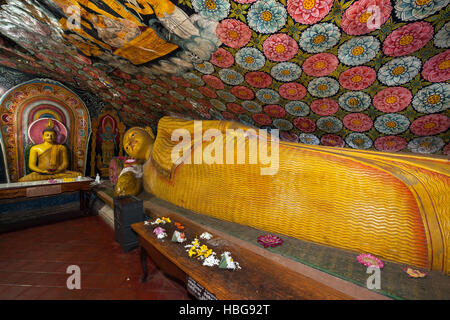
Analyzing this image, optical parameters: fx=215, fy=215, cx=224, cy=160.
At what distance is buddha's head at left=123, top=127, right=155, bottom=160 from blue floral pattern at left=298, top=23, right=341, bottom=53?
144 inches

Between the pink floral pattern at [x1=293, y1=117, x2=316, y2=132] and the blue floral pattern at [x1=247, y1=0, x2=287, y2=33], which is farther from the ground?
the blue floral pattern at [x1=247, y1=0, x2=287, y2=33]

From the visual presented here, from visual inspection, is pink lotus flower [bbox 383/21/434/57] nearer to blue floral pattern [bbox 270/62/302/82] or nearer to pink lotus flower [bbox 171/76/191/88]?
blue floral pattern [bbox 270/62/302/82]

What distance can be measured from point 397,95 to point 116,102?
629 centimetres

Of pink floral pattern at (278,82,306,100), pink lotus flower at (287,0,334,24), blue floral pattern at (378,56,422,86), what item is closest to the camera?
pink lotus flower at (287,0,334,24)

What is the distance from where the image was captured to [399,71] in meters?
1.77

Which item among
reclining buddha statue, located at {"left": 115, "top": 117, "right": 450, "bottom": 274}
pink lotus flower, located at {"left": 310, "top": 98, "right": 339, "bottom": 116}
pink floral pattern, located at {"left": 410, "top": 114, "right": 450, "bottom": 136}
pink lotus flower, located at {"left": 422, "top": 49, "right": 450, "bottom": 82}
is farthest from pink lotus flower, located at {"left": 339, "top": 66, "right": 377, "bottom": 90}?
reclining buddha statue, located at {"left": 115, "top": 117, "right": 450, "bottom": 274}

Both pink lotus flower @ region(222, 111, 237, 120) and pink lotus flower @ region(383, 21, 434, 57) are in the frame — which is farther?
pink lotus flower @ region(222, 111, 237, 120)

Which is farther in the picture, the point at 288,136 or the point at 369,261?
the point at 288,136

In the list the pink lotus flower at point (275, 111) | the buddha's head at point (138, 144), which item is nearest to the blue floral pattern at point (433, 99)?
the pink lotus flower at point (275, 111)

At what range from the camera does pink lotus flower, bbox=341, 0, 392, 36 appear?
147cm

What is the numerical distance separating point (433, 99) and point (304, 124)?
1.19 meters

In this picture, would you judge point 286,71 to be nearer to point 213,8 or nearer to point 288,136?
point 213,8

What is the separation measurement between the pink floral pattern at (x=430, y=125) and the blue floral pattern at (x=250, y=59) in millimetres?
1540

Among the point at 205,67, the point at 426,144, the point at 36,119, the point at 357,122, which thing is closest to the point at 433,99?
the point at 426,144
